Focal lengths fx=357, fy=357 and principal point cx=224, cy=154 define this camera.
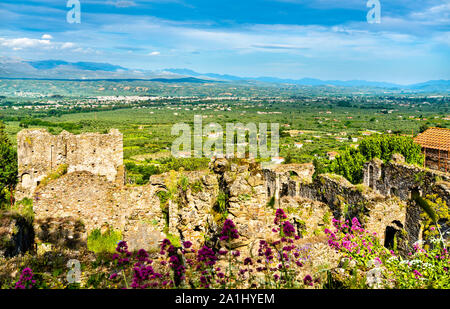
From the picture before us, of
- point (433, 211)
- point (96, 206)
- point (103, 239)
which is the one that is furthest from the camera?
point (96, 206)

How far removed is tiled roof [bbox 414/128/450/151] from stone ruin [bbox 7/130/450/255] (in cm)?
1412

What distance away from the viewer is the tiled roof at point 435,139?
2581 cm

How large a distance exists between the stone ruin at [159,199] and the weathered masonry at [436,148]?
13.3 metres

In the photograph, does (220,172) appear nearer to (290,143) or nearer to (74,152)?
(74,152)

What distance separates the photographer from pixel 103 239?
39.5 ft

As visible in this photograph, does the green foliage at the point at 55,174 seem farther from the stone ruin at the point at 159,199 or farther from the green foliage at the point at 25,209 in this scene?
the green foliage at the point at 25,209

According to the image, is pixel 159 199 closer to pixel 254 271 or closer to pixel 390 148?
pixel 254 271

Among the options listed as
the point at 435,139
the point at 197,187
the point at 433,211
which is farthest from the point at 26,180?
the point at 435,139

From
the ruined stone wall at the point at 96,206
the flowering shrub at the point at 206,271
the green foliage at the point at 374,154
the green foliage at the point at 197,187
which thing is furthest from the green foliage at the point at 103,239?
the green foliage at the point at 374,154

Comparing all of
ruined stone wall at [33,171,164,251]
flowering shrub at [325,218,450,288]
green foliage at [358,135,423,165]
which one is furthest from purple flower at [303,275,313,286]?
green foliage at [358,135,423,165]

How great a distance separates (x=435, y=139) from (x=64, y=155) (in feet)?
84.7

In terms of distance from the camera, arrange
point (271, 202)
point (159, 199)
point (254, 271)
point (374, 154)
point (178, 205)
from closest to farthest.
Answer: point (254, 271) < point (178, 205) < point (159, 199) < point (271, 202) < point (374, 154)
